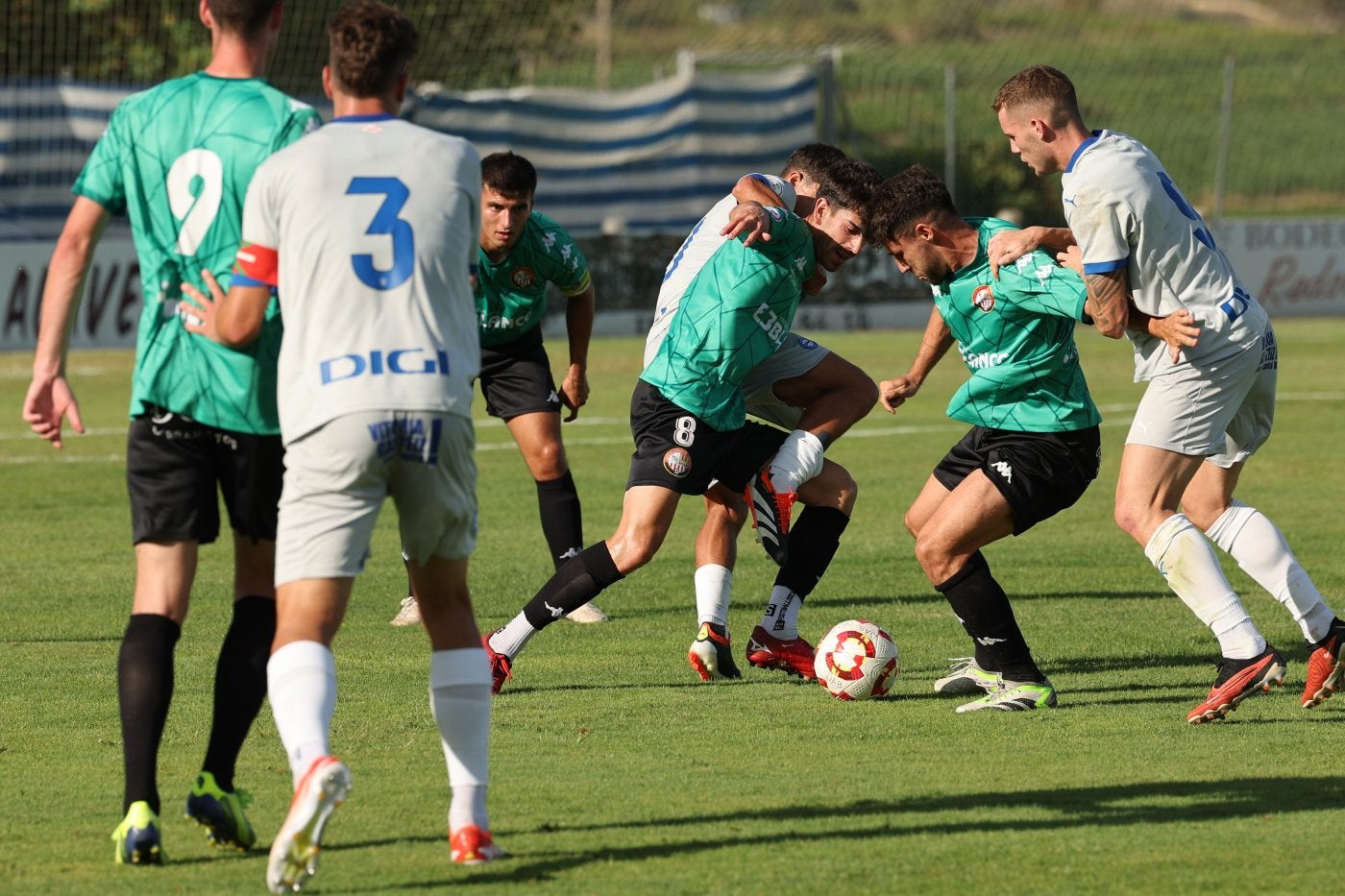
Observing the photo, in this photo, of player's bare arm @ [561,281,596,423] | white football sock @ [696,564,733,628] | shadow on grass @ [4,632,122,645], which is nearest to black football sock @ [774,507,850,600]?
white football sock @ [696,564,733,628]

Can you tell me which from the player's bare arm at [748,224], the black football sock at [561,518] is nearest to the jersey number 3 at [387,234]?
the player's bare arm at [748,224]

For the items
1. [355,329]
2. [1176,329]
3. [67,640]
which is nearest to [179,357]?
[355,329]

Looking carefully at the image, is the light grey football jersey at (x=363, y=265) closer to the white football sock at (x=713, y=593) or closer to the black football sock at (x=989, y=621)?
the black football sock at (x=989, y=621)

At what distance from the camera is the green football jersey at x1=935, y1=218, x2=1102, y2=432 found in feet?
21.9

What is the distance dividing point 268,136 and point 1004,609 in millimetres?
3273

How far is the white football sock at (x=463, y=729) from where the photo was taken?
4.49m

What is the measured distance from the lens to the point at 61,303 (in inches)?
180

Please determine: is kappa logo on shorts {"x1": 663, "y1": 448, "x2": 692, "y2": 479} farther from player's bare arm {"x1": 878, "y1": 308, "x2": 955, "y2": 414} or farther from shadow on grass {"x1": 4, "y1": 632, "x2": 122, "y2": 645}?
shadow on grass {"x1": 4, "y1": 632, "x2": 122, "y2": 645}

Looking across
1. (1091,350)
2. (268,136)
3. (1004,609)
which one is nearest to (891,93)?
(1091,350)

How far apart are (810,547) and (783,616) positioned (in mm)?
319

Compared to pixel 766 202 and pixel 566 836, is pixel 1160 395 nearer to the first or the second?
pixel 766 202

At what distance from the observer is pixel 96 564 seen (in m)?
9.89

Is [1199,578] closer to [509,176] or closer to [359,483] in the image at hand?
[359,483]

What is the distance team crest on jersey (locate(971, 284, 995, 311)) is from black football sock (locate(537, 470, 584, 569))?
2.49 m
